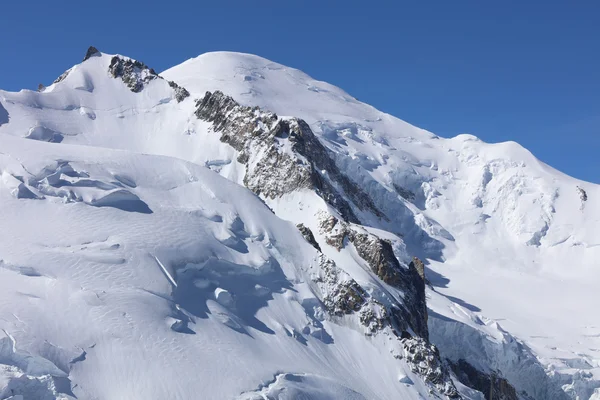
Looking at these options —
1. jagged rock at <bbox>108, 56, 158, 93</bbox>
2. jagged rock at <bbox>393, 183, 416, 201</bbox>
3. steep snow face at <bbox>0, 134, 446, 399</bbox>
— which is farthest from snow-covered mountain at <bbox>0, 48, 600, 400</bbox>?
jagged rock at <bbox>108, 56, 158, 93</bbox>

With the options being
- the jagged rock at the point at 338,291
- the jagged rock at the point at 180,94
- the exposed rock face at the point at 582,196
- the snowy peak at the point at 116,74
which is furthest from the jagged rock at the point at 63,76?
the exposed rock face at the point at 582,196

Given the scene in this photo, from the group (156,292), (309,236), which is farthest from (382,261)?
(156,292)

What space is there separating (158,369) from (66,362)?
14.7ft

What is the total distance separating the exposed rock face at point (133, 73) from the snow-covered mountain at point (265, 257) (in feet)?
1.08

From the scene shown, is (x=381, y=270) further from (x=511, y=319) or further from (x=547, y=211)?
(x=547, y=211)

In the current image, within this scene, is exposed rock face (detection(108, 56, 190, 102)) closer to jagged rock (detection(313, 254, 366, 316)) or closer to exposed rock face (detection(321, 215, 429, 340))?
exposed rock face (detection(321, 215, 429, 340))

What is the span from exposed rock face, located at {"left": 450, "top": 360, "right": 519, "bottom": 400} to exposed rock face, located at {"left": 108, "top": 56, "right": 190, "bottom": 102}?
162 ft

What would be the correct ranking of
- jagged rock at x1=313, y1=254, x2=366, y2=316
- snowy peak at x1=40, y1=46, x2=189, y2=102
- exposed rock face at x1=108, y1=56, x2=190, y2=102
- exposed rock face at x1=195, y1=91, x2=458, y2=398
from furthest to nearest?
exposed rock face at x1=108, y1=56, x2=190, y2=102, snowy peak at x1=40, y1=46, x2=189, y2=102, jagged rock at x1=313, y1=254, x2=366, y2=316, exposed rock face at x1=195, y1=91, x2=458, y2=398

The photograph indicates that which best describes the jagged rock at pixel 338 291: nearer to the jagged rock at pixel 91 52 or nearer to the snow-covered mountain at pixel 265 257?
the snow-covered mountain at pixel 265 257

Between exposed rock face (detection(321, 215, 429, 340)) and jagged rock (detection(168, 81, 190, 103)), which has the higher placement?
jagged rock (detection(168, 81, 190, 103))

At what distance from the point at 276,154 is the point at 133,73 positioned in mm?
32253

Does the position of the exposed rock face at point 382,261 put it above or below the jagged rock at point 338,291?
above

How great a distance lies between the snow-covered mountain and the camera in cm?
A: 3412

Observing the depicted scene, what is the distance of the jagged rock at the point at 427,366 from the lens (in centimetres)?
4356
